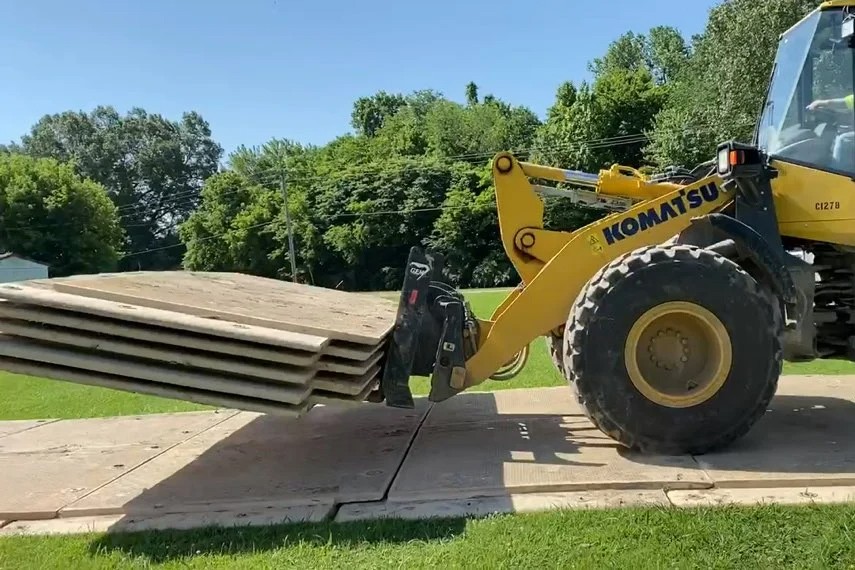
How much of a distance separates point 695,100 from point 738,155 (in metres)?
30.9

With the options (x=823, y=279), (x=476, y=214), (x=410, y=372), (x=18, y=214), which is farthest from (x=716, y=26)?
(x=18, y=214)

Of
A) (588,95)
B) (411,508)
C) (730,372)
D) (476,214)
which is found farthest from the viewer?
(588,95)

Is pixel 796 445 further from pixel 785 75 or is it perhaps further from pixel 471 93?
pixel 471 93

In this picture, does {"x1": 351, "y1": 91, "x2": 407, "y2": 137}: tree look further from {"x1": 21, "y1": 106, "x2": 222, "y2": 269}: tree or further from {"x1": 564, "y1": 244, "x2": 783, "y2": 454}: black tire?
{"x1": 564, "y1": 244, "x2": 783, "y2": 454}: black tire

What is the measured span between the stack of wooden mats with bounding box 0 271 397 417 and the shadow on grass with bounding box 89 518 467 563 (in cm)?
71

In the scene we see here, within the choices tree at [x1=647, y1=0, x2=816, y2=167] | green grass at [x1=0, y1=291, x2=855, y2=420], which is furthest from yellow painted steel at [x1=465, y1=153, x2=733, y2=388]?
tree at [x1=647, y1=0, x2=816, y2=167]

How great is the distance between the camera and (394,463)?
4.97 meters

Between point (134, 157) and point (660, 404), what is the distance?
95.9 m

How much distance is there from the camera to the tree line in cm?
3334

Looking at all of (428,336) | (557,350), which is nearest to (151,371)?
(428,336)

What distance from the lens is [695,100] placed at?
110ft

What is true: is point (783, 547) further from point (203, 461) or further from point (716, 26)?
point (716, 26)

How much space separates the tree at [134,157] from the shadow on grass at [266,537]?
8679 centimetres

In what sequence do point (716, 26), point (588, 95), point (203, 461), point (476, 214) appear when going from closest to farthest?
point (203, 461), point (716, 26), point (476, 214), point (588, 95)
